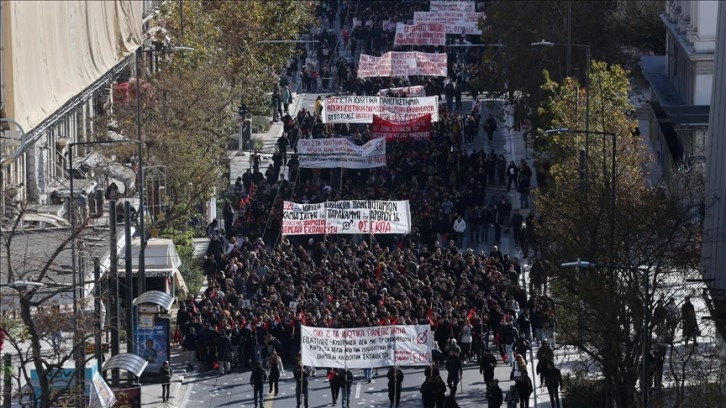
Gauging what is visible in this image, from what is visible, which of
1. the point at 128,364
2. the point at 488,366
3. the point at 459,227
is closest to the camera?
the point at 128,364

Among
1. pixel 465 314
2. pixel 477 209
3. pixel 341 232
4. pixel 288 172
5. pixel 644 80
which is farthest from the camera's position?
pixel 644 80

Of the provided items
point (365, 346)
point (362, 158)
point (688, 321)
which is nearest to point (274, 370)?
point (365, 346)

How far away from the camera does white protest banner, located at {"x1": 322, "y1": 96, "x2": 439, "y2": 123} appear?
7006cm

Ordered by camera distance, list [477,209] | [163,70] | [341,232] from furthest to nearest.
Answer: [163,70]
[477,209]
[341,232]

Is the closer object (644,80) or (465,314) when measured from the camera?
(465,314)

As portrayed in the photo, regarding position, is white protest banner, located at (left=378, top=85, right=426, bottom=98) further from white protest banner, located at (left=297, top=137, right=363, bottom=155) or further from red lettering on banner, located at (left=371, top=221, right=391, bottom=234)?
red lettering on banner, located at (left=371, top=221, right=391, bottom=234)

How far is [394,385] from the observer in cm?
4609

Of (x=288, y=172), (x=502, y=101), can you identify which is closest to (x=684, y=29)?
(x=502, y=101)

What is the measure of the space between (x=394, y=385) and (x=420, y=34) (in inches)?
1866

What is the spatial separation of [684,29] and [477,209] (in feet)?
60.0

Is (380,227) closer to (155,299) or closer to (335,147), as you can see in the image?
(335,147)

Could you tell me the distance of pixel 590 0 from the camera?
3029 inches

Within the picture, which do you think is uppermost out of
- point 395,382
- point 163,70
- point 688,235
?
point 163,70

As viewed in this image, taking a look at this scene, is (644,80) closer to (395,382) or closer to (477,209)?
(477,209)
